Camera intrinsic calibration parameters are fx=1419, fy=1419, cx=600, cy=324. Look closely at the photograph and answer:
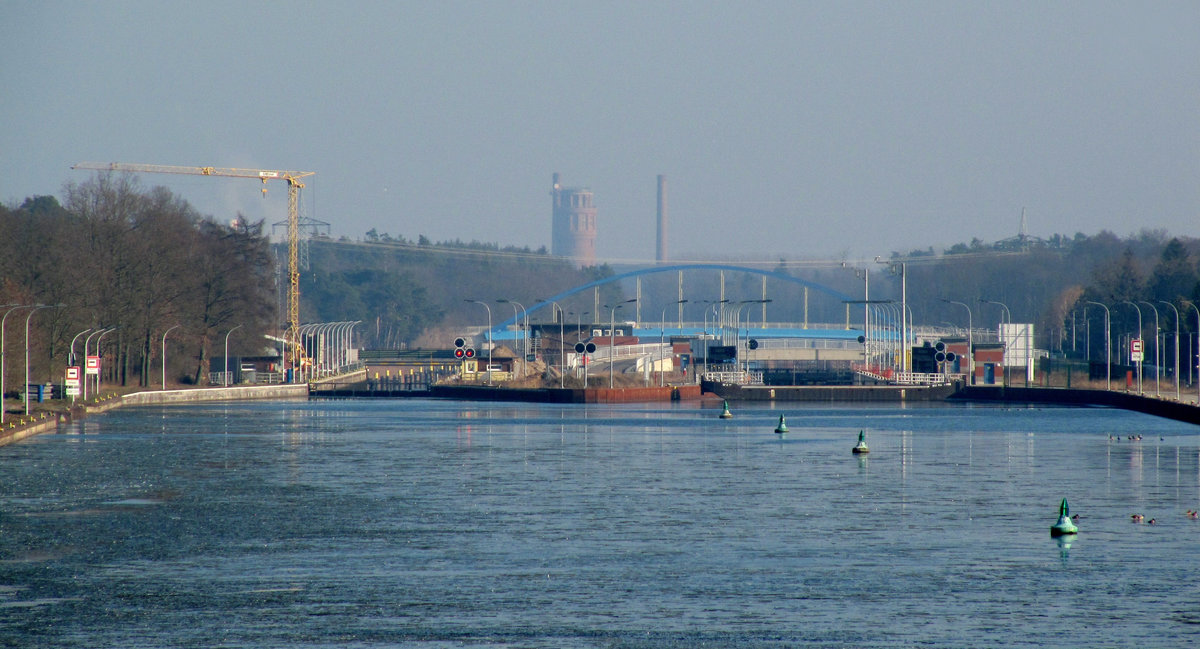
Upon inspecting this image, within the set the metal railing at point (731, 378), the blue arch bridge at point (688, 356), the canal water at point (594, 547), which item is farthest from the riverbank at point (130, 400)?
the metal railing at point (731, 378)

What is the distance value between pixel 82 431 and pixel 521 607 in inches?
1896

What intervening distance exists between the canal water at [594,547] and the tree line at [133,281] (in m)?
39.4

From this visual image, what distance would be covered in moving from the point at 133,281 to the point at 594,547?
85.8 metres

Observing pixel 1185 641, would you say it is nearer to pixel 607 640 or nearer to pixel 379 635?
pixel 607 640

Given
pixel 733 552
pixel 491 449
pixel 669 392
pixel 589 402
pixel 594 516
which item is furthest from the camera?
pixel 669 392

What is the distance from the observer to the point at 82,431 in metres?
62.8

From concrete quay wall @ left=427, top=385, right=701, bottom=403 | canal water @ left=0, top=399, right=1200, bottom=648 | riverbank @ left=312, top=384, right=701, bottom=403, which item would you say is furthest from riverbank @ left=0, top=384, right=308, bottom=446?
concrete quay wall @ left=427, top=385, right=701, bottom=403

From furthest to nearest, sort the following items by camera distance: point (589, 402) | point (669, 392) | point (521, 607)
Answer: point (669, 392)
point (589, 402)
point (521, 607)

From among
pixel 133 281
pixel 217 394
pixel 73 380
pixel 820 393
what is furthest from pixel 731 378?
pixel 73 380

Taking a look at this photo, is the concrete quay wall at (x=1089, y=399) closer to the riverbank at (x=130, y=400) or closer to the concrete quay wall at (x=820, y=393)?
the concrete quay wall at (x=820, y=393)

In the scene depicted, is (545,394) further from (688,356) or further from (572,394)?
(688,356)

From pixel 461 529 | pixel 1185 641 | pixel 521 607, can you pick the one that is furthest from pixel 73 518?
pixel 1185 641

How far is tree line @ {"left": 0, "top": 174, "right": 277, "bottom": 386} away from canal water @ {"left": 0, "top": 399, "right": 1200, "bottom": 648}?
39.4 m

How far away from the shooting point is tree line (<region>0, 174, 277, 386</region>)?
89750mm
